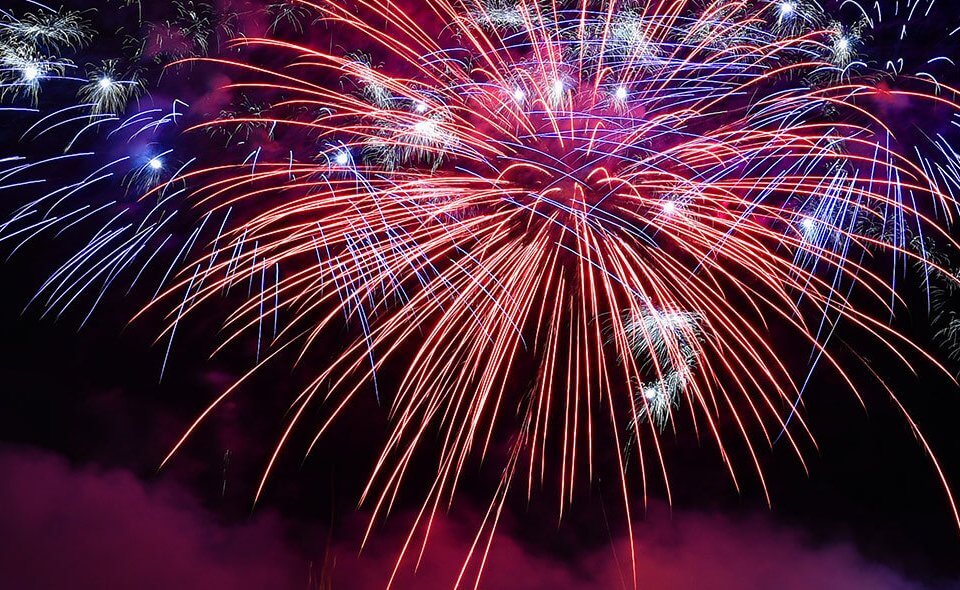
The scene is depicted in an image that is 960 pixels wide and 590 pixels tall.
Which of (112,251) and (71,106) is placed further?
(112,251)

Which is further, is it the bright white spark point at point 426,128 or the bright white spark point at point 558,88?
the bright white spark point at point 426,128

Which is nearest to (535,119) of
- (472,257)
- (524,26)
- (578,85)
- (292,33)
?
(578,85)

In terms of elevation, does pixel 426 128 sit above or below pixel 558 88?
below

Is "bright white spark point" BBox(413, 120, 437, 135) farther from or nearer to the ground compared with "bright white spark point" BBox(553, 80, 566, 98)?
nearer to the ground

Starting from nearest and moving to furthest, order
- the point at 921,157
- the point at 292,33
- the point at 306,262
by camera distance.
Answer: the point at 921,157 → the point at 292,33 → the point at 306,262

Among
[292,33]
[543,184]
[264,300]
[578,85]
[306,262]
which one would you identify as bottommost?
[264,300]

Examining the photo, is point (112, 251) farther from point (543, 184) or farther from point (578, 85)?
point (578, 85)

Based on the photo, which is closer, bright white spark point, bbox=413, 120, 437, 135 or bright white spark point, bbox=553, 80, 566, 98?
bright white spark point, bbox=553, 80, 566, 98

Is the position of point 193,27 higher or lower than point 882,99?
lower

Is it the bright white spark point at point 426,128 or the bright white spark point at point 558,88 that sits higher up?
the bright white spark point at point 558,88

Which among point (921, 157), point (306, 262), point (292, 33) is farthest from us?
point (306, 262)

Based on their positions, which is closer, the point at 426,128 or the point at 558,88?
the point at 558,88
